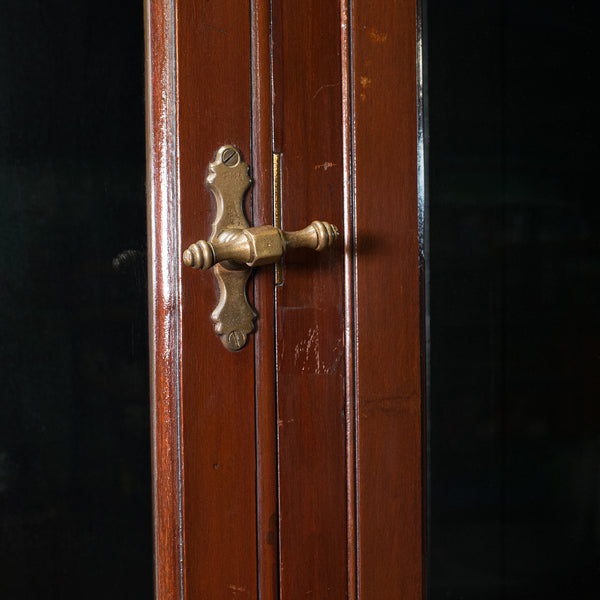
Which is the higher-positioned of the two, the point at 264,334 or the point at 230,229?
the point at 230,229

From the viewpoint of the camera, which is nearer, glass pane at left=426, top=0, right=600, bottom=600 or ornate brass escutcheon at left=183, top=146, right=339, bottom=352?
ornate brass escutcheon at left=183, top=146, right=339, bottom=352

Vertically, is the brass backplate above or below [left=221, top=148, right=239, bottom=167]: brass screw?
below

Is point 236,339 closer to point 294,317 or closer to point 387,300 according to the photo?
point 294,317

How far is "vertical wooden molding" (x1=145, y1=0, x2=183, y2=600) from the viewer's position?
23.4 inches

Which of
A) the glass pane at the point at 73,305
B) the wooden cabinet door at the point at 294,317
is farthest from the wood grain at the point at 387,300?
the glass pane at the point at 73,305

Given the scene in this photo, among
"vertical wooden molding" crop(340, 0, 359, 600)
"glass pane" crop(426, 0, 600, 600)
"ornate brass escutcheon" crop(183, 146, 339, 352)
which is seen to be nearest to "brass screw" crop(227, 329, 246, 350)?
"ornate brass escutcheon" crop(183, 146, 339, 352)

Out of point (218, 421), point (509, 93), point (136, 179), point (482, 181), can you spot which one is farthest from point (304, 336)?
point (509, 93)

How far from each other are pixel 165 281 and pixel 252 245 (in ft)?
0.33

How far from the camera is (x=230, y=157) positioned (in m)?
0.61

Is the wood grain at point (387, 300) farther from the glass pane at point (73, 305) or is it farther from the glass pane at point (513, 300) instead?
the glass pane at point (73, 305)

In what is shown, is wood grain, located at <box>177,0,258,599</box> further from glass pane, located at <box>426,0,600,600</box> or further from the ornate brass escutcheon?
glass pane, located at <box>426,0,600,600</box>

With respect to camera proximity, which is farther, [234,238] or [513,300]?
[513,300]

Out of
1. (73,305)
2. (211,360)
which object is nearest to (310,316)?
(211,360)

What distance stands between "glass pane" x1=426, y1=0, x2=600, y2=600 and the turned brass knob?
213 millimetres
